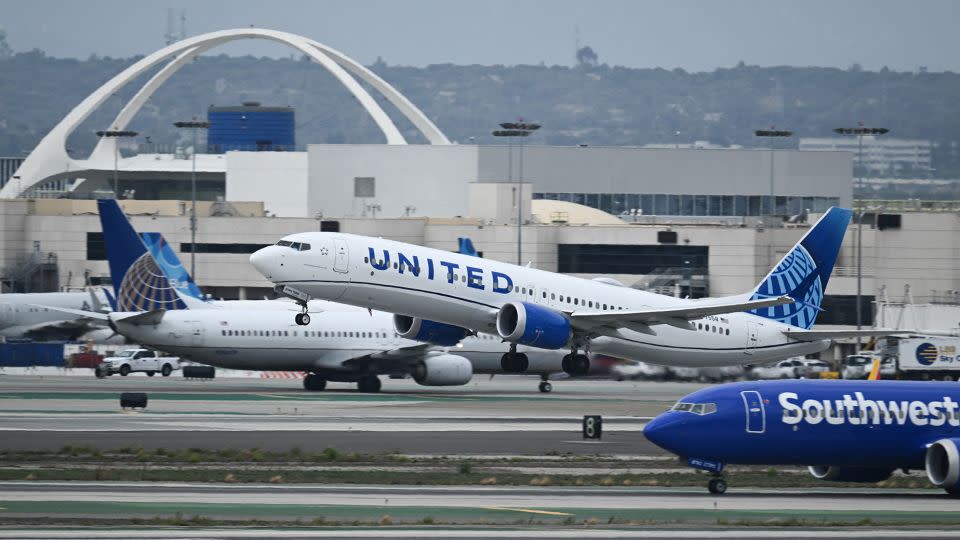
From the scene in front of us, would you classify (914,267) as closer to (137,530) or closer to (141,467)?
(141,467)

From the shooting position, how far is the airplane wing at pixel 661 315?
62375mm

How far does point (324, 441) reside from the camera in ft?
184

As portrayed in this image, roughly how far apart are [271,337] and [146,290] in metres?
7.94

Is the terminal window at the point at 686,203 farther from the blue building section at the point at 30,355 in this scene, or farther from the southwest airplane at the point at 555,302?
the southwest airplane at the point at 555,302

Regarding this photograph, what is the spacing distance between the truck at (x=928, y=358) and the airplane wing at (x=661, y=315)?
30.1 metres

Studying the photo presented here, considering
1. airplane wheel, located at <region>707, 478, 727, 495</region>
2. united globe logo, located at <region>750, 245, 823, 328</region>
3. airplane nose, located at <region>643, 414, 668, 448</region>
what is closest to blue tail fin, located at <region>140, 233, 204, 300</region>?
united globe logo, located at <region>750, 245, 823, 328</region>

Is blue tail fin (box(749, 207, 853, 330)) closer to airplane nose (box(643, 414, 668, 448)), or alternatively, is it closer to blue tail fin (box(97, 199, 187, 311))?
airplane nose (box(643, 414, 668, 448))

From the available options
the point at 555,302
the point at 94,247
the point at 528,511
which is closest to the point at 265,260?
the point at 555,302

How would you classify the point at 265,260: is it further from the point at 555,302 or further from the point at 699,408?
the point at 699,408

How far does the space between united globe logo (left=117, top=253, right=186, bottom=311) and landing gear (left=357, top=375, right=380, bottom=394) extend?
11.3 m

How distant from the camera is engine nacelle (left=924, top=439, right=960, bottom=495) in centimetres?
4262

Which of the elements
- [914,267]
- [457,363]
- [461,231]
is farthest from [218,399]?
[914,267]

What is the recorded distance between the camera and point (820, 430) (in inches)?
1732

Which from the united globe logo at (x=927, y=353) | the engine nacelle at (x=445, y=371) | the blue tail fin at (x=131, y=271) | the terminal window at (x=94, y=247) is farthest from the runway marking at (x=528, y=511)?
the terminal window at (x=94, y=247)
